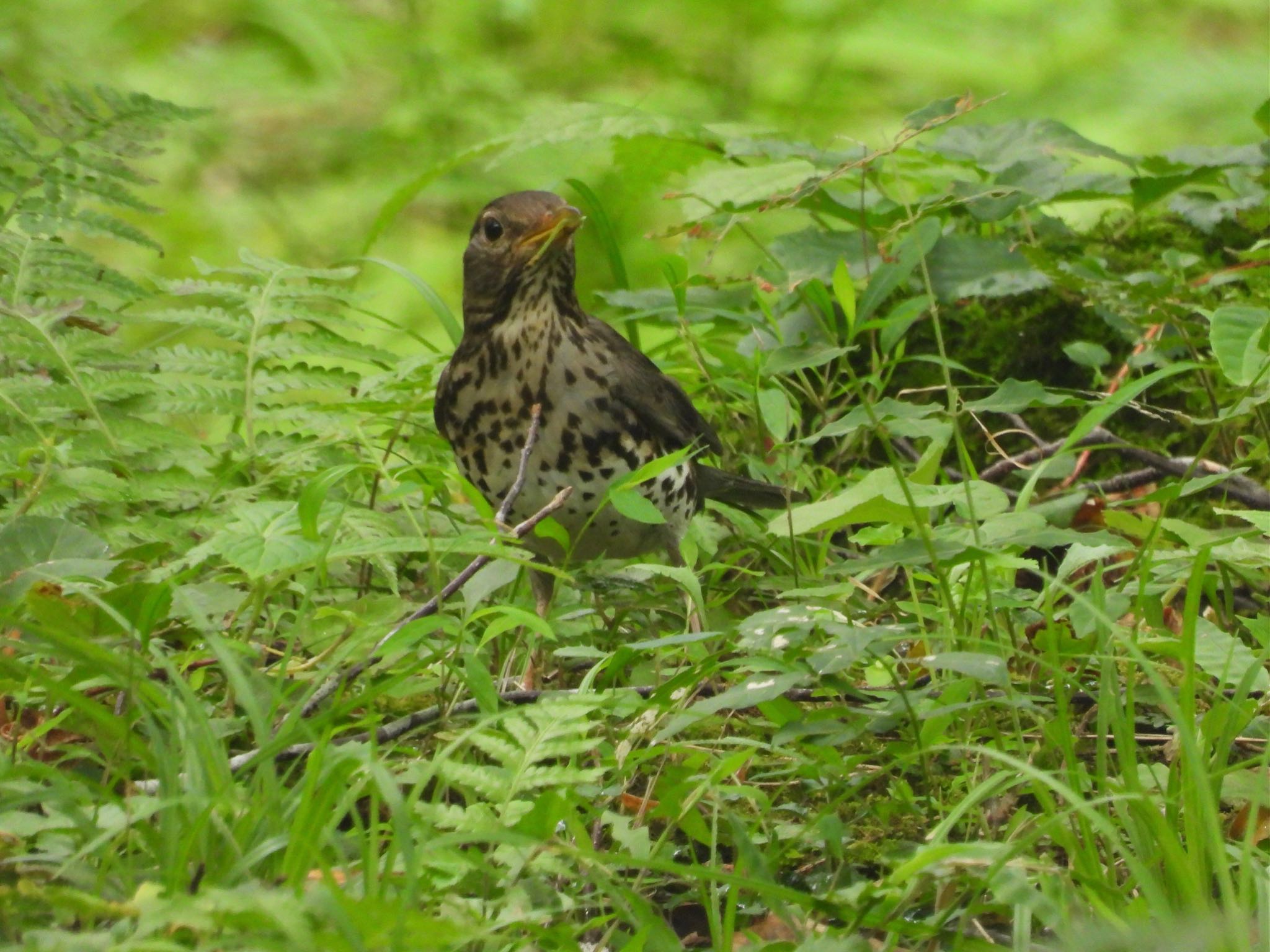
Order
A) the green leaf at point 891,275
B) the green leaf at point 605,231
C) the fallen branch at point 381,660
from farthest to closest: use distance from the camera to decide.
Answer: the green leaf at point 605,231 → the green leaf at point 891,275 → the fallen branch at point 381,660

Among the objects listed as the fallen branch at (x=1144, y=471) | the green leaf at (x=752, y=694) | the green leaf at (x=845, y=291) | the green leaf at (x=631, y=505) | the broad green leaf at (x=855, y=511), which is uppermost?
the green leaf at (x=845, y=291)

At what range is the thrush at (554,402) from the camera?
298 cm

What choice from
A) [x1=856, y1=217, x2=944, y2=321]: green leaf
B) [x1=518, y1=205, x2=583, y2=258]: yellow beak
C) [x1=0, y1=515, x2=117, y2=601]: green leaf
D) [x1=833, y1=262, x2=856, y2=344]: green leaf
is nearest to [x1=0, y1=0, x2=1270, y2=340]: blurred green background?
[x1=518, y1=205, x2=583, y2=258]: yellow beak

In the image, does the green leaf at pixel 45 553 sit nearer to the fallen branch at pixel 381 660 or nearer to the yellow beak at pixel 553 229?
the fallen branch at pixel 381 660

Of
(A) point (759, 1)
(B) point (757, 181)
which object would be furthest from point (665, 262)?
(A) point (759, 1)

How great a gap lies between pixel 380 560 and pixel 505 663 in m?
0.38

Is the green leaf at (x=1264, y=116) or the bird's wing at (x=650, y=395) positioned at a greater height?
the green leaf at (x=1264, y=116)

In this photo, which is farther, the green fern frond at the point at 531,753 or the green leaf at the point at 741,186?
the green leaf at the point at 741,186

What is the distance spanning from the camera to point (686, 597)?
296 cm

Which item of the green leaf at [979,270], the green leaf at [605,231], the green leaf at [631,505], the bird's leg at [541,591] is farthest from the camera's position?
the green leaf at [605,231]

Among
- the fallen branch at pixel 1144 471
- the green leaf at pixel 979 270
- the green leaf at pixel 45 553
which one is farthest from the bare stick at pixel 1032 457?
the green leaf at pixel 45 553

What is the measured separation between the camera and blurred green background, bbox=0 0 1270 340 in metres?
6.17

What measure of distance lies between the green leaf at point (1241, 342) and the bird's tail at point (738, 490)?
1288 millimetres

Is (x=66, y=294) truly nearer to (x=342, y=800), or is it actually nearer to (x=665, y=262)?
(x=665, y=262)
